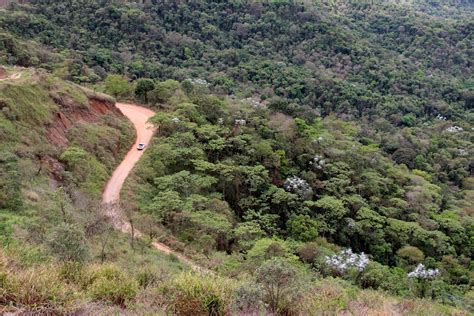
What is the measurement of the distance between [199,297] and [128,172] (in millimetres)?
17889

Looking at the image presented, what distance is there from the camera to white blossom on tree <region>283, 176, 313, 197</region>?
27.0 metres

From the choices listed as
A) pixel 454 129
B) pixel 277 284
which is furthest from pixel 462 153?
pixel 277 284

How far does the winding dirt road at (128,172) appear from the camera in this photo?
1855cm

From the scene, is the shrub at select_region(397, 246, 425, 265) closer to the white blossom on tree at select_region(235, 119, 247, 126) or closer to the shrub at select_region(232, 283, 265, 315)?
the white blossom on tree at select_region(235, 119, 247, 126)

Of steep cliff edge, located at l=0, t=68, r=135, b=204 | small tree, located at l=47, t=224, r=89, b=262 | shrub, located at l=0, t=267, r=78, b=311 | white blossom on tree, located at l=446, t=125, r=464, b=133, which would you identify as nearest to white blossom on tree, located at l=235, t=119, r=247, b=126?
steep cliff edge, located at l=0, t=68, r=135, b=204

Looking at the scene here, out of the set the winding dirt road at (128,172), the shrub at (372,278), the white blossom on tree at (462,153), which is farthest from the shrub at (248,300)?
the white blossom on tree at (462,153)

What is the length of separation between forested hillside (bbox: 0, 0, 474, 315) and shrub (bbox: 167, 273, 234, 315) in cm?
3

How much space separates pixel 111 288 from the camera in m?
7.99

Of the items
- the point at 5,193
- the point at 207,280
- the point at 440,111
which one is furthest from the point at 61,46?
the point at 440,111

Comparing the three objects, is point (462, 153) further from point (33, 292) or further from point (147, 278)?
point (33, 292)

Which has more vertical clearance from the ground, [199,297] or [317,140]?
[199,297]

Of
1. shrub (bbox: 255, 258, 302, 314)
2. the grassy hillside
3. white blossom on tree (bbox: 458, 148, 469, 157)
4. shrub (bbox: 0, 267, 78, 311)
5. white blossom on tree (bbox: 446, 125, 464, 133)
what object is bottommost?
white blossom on tree (bbox: 446, 125, 464, 133)

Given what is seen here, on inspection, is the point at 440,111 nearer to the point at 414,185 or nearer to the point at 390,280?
the point at 414,185

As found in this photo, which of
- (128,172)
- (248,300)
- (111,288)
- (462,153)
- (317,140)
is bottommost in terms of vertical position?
(462,153)
